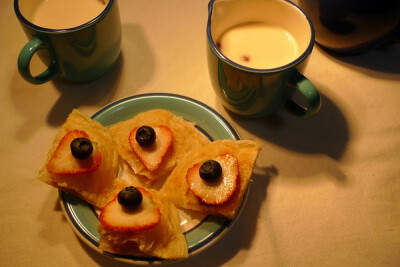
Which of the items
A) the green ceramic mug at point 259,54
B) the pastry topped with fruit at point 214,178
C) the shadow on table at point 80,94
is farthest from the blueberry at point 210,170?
the shadow on table at point 80,94

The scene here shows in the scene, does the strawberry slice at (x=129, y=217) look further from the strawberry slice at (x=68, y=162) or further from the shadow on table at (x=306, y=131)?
the shadow on table at (x=306, y=131)

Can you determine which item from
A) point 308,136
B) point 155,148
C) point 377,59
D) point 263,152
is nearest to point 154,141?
point 155,148

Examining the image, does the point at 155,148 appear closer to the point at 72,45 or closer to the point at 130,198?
the point at 130,198

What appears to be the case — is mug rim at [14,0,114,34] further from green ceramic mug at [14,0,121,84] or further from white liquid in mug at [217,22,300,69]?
white liquid in mug at [217,22,300,69]

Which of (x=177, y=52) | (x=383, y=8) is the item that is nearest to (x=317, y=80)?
(x=383, y=8)

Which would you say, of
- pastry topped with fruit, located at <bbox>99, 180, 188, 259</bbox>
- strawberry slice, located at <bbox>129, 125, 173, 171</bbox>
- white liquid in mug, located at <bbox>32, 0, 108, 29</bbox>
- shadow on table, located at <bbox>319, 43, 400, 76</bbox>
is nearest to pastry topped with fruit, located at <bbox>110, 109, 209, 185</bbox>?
strawberry slice, located at <bbox>129, 125, 173, 171</bbox>
